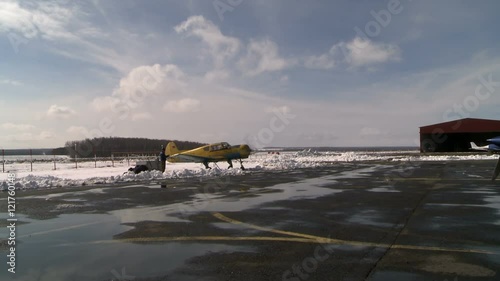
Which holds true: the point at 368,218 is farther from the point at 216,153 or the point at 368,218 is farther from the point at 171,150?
the point at 171,150

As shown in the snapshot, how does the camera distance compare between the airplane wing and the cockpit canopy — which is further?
the airplane wing

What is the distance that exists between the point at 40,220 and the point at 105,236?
291 centimetres

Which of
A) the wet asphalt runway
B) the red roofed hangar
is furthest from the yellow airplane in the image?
the red roofed hangar

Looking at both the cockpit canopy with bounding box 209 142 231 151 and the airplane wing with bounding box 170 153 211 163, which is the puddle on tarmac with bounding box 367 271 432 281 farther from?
the airplane wing with bounding box 170 153 211 163

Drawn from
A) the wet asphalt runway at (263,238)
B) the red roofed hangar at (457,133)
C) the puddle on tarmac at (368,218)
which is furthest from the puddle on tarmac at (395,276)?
the red roofed hangar at (457,133)

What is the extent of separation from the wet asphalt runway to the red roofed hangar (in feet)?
165

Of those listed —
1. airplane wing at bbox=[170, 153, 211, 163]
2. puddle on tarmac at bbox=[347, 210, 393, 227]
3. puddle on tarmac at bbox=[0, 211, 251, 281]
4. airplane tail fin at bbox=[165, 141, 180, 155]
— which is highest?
airplane tail fin at bbox=[165, 141, 180, 155]

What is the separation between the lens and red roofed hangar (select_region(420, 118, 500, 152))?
5438 centimetres

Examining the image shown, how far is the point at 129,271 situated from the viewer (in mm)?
4977

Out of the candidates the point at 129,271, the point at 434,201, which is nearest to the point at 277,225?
the point at 129,271

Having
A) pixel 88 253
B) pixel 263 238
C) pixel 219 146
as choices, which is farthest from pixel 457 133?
pixel 88 253

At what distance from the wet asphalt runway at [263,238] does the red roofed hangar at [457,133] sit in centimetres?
5039

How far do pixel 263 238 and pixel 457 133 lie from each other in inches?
2517

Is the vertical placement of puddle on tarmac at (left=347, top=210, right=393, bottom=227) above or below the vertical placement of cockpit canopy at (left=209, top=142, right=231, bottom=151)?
below
